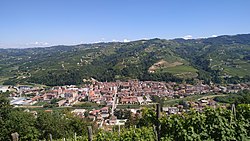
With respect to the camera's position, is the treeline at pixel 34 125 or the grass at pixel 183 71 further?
the grass at pixel 183 71

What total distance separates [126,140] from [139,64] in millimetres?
95111

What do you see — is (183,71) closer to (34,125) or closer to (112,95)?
(112,95)

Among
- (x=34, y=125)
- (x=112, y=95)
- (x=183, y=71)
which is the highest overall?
(x=34, y=125)

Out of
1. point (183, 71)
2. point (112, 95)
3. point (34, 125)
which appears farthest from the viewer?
point (183, 71)

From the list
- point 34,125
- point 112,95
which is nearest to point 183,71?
point 112,95

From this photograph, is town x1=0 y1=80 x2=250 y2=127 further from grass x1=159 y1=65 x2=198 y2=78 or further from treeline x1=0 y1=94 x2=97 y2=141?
treeline x1=0 y1=94 x2=97 y2=141

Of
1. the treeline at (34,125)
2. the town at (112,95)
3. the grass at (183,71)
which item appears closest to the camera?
the treeline at (34,125)

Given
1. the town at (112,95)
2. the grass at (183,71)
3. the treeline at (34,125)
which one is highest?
the treeline at (34,125)

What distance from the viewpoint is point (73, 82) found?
3415 inches

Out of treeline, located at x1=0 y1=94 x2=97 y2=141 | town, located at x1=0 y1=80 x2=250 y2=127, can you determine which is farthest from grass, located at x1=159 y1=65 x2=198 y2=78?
treeline, located at x1=0 y1=94 x2=97 y2=141

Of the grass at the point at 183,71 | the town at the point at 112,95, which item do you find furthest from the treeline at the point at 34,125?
the grass at the point at 183,71

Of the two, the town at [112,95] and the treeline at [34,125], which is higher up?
the treeline at [34,125]

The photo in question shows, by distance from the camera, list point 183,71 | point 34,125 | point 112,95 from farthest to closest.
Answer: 1. point 183,71
2. point 112,95
3. point 34,125

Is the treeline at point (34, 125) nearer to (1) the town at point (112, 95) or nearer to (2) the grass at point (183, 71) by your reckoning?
(1) the town at point (112, 95)
